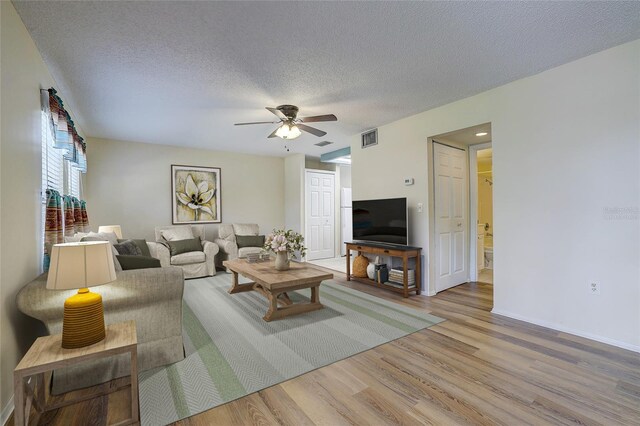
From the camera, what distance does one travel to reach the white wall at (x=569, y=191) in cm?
239

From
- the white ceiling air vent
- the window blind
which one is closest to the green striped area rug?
the window blind

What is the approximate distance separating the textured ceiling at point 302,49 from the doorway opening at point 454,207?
0.78 metres

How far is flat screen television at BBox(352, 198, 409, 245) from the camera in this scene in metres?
4.10

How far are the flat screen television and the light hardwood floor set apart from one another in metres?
1.77

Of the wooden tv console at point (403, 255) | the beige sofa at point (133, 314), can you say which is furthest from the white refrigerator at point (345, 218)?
the beige sofa at point (133, 314)

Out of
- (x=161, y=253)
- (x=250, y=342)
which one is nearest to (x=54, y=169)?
(x=161, y=253)

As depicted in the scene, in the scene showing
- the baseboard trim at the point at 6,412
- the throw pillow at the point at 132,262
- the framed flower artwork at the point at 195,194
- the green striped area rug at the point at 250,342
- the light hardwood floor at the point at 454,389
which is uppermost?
the framed flower artwork at the point at 195,194

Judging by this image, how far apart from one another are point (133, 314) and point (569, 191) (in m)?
3.94

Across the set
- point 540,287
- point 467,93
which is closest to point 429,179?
point 467,93

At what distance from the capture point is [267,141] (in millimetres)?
5371

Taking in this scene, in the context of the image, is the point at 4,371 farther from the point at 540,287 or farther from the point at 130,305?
the point at 540,287

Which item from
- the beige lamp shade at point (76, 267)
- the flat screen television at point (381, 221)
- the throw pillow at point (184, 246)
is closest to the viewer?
the beige lamp shade at point (76, 267)

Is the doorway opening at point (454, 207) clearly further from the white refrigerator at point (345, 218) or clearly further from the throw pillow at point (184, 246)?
the throw pillow at point (184, 246)

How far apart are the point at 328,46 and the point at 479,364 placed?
280 cm
